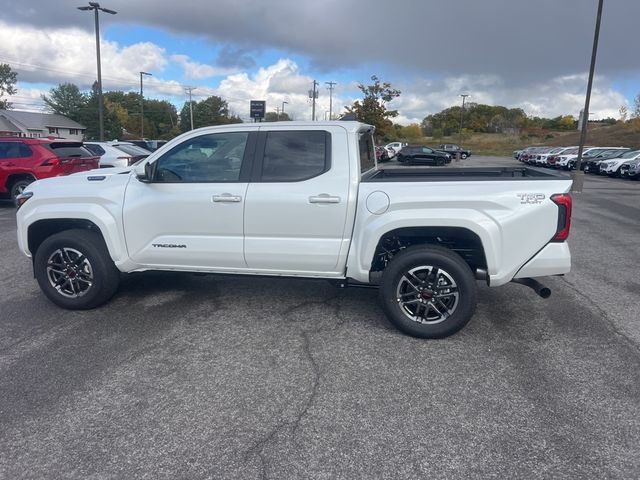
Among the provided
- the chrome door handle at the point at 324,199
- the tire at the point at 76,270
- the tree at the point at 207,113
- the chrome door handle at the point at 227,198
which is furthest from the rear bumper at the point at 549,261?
the tree at the point at 207,113

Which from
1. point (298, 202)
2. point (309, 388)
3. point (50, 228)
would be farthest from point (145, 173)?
point (309, 388)

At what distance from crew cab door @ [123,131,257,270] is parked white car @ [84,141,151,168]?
392 inches

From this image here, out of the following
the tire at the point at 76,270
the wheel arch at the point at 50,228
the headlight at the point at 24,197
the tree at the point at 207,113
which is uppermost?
the tree at the point at 207,113

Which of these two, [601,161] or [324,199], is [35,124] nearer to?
[601,161]

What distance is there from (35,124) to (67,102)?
628 inches

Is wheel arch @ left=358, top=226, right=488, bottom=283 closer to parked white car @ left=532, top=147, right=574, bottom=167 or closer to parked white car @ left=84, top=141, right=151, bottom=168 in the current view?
parked white car @ left=84, top=141, right=151, bottom=168

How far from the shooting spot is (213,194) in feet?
15.5

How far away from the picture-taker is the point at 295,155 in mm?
4738

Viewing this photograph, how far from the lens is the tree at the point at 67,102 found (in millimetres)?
82144

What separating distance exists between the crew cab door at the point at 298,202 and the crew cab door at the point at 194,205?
0.52ft

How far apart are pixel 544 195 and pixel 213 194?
9.59 feet

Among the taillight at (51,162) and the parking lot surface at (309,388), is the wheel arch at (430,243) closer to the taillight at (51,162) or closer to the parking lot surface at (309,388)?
the parking lot surface at (309,388)

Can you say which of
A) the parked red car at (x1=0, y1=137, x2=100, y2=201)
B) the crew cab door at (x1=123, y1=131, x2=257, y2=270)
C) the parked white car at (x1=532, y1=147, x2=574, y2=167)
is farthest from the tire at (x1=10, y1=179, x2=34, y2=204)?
the parked white car at (x1=532, y1=147, x2=574, y2=167)

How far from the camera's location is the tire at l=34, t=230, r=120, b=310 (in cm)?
502
